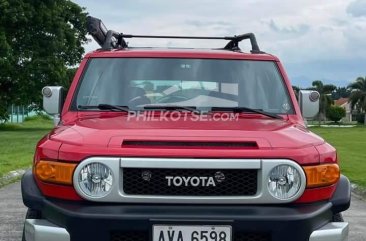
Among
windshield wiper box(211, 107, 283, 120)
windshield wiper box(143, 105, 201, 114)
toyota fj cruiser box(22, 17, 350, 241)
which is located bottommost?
toyota fj cruiser box(22, 17, 350, 241)

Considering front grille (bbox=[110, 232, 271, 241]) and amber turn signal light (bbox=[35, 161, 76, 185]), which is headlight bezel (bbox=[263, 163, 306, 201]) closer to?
front grille (bbox=[110, 232, 271, 241])

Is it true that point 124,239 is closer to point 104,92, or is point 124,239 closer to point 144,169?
point 144,169

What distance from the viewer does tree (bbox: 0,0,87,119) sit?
39.5 m

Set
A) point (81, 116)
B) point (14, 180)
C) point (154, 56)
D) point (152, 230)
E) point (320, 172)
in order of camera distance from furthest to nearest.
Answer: point (14, 180) → point (154, 56) → point (81, 116) → point (320, 172) → point (152, 230)

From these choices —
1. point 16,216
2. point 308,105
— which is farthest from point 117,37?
point 16,216

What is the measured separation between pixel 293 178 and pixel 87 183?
126 cm

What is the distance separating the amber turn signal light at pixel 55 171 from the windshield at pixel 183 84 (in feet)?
4.07

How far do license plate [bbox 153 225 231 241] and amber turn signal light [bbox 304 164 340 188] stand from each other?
2.01 feet

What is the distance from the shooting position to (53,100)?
5586 millimetres

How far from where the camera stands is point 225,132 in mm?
4168

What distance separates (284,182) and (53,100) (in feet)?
8.09

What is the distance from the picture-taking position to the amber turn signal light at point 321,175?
398cm

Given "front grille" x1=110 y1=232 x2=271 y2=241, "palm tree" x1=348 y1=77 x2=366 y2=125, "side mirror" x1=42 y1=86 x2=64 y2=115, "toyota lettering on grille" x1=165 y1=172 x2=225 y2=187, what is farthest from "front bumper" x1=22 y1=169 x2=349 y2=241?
"palm tree" x1=348 y1=77 x2=366 y2=125

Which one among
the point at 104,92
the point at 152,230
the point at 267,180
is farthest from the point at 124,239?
the point at 104,92
